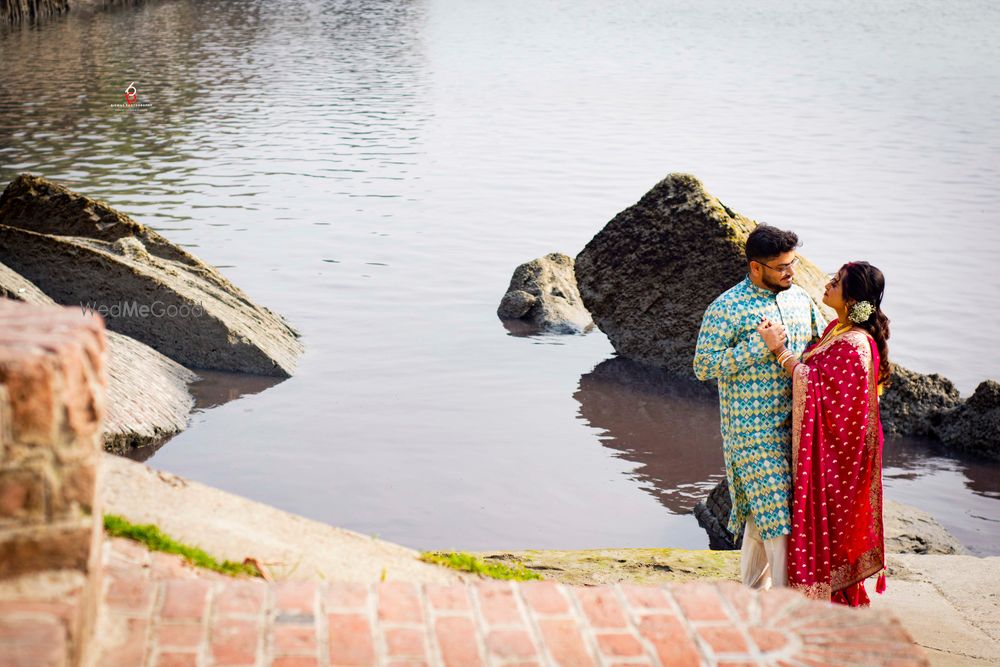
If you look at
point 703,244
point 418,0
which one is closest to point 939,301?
point 703,244

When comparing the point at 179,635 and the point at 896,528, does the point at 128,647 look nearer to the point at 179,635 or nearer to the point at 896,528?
the point at 179,635

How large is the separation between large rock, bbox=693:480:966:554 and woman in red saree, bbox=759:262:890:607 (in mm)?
1687

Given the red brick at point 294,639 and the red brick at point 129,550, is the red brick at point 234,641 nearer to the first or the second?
the red brick at point 294,639

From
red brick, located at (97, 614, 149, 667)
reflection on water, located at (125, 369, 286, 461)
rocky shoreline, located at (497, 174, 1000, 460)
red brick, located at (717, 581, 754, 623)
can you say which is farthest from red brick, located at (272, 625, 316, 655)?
rocky shoreline, located at (497, 174, 1000, 460)

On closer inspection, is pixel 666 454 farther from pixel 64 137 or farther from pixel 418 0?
pixel 418 0

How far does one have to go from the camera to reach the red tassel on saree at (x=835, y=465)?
5367 mm

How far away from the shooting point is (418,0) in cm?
6606

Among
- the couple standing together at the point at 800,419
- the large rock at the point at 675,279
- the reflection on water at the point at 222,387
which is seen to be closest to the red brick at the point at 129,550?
the couple standing together at the point at 800,419

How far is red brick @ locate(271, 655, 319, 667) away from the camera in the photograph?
10.2 feet

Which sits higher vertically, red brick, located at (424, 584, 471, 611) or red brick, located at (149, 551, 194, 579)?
red brick, located at (424, 584, 471, 611)

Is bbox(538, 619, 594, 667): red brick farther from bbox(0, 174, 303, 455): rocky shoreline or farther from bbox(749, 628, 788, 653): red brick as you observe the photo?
bbox(0, 174, 303, 455): rocky shoreline

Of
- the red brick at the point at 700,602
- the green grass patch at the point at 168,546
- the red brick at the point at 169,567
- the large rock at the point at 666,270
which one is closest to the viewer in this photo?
the red brick at the point at 700,602

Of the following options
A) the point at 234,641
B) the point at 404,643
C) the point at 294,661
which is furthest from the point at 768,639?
the point at 234,641

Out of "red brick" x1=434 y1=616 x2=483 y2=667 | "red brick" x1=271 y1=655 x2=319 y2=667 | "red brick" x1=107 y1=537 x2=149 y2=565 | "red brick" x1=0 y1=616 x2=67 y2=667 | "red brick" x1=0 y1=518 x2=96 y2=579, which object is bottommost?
"red brick" x1=107 y1=537 x2=149 y2=565
